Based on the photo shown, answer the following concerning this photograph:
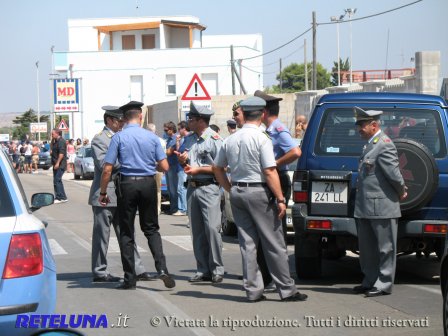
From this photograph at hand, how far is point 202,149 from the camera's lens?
34.0ft

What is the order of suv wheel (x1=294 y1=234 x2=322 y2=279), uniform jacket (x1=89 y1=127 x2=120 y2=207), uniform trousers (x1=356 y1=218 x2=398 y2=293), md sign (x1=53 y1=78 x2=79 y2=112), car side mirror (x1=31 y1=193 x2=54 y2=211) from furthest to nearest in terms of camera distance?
md sign (x1=53 y1=78 x2=79 y2=112) < uniform jacket (x1=89 y1=127 x2=120 y2=207) < suv wheel (x1=294 y1=234 x2=322 y2=279) < uniform trousers (x1=356 y1=218 x2=398 y2=293) < car side mirror (x1=31 y1=193 x2=54 y2=211)

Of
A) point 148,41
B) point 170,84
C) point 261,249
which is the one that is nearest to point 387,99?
point 261,249

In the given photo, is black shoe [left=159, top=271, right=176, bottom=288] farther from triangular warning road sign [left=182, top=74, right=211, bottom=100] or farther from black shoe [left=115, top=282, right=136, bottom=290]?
triangular warning road sign [left=182, top=74, right=211, bottom=100]

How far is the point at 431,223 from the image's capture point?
9.51m

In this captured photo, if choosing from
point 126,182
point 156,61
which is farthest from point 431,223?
point 156,61

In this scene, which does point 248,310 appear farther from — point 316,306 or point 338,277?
point 338,277

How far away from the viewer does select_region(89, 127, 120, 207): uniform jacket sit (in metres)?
10.3

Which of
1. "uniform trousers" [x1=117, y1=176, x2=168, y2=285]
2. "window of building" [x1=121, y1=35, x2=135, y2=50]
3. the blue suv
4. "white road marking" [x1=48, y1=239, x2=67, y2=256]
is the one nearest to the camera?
the blue suv

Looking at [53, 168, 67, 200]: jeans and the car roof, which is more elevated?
the car roof

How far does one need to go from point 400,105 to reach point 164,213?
11.3 metres

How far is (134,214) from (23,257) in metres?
4.13

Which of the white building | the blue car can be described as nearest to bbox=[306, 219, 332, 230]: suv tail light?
the blue car

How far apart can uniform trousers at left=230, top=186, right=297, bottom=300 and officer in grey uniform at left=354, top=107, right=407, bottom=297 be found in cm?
96

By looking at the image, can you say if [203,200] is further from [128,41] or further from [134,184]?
[128,41]
